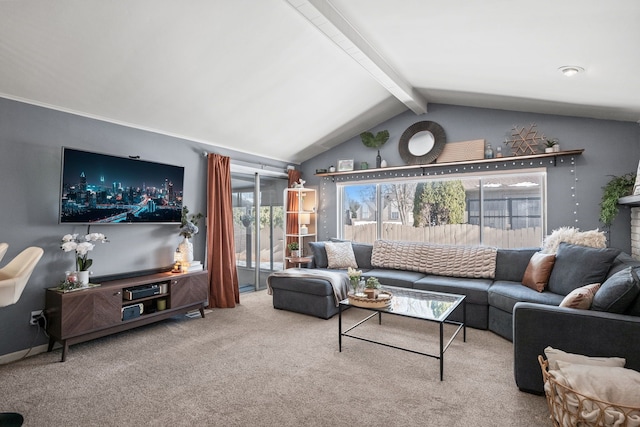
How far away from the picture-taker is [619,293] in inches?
79.8

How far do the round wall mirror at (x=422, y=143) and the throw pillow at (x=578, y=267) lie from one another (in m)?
2.02

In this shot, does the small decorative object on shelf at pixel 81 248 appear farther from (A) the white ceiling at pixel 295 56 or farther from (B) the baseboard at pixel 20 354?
(A) the white ceiling at pixel 295 56

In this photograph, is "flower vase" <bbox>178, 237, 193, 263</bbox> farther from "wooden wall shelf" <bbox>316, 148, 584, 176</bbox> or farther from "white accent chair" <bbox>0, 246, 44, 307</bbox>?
"wooden wall shelf" <bbox>316, 148, 584, 176</bbox>

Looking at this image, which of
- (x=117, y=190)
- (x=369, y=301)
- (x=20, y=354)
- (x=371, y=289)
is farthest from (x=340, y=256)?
(x=20, y=354)

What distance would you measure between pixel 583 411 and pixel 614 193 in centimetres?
286

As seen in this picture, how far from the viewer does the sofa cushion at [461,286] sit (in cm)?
351

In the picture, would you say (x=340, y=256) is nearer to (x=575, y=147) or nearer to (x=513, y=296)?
(x=513, y=296)

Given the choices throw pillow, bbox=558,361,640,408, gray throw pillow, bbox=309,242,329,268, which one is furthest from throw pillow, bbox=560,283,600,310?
gray throw pillow, bbox=309,242,329,268

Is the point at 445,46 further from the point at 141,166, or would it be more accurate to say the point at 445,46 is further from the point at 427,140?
the point at 141,166

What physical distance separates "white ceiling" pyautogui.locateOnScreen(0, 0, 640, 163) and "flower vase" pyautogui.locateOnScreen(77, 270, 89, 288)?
157cm

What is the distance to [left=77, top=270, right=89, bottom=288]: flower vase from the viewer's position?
3.02m

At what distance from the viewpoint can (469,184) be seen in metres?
4.66

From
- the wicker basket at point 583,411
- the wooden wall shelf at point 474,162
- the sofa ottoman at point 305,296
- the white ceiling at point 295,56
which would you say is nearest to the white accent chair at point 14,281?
the white ceiling at point 295,56

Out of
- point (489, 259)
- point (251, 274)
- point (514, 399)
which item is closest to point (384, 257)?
point (489, 259)
